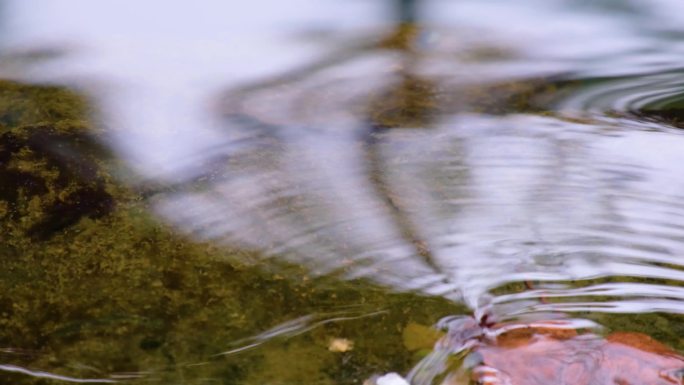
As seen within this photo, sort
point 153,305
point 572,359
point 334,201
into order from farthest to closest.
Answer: point 334,201
point 153,305
point 572,359

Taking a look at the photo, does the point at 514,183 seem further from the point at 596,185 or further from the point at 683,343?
the point at 683,343

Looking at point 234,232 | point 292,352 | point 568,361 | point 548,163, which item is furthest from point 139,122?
point 568,361

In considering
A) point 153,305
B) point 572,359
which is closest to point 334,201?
point 153,305

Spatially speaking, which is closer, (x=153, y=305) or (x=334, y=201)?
(x=153, y=305)

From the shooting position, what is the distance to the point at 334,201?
2.06 m

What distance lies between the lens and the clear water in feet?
5.32

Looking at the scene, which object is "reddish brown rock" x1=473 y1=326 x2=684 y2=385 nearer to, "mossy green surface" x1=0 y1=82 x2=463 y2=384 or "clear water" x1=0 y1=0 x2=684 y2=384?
"clear water" x1=0 y1=0 x2=684 y2=384

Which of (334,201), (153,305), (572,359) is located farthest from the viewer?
(334,201)

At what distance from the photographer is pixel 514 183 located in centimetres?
219

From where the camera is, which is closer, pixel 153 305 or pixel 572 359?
pixel 572 359

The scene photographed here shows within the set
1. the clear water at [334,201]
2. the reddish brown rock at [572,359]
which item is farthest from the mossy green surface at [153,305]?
the reddish brown rock at [572,359]

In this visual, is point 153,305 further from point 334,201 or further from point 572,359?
point 572,359

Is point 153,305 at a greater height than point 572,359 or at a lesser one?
greater

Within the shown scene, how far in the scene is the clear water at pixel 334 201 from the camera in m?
1.62
